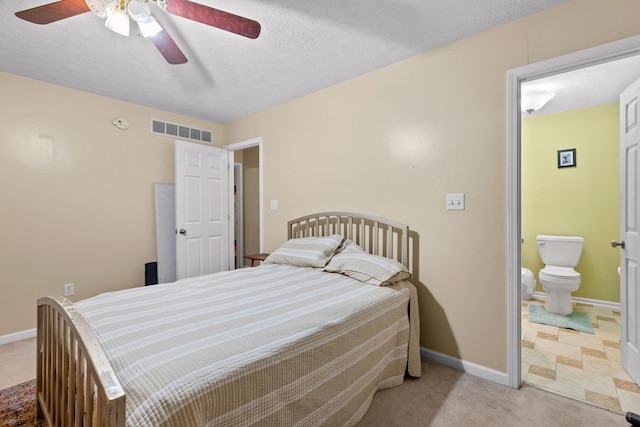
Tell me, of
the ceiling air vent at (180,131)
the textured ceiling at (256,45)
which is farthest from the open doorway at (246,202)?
the textured ceiling at (256,45)

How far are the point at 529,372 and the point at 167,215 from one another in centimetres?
401

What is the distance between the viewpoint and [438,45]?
229cm

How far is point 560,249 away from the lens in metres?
3.66

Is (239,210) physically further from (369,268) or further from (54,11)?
(54,11)

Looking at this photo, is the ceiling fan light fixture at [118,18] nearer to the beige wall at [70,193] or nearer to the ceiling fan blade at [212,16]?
the ceiling fan blade at [212,16]

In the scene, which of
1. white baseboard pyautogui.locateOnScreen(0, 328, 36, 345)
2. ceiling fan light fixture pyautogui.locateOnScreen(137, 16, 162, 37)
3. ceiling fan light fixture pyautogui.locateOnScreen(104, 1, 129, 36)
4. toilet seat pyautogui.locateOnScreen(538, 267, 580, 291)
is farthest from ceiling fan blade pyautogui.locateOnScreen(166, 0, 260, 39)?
toilet seat pyautogui.locateOnScreen(538, 267, 580, 291)

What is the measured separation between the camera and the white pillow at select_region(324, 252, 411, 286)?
214 centimetres

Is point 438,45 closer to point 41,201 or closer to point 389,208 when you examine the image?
point 389,208

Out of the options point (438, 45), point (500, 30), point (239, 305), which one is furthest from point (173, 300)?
point (500, 30)

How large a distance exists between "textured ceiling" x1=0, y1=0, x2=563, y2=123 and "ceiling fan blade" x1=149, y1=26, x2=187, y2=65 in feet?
0.73

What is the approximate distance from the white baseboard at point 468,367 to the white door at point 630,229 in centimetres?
88

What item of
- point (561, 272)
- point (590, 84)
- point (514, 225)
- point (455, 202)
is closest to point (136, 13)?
point (455, 202)

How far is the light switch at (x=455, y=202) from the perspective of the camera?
2213 mm

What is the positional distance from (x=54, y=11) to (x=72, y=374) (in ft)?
5.74
